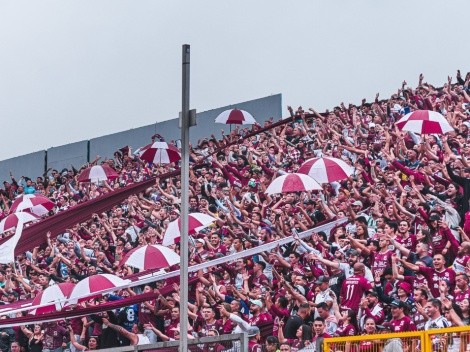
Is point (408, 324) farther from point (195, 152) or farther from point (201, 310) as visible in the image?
point (195, 152)

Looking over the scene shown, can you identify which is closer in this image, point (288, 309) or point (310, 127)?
point (288, 309)

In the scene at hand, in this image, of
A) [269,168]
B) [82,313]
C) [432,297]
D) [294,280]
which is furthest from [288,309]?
[269,168]

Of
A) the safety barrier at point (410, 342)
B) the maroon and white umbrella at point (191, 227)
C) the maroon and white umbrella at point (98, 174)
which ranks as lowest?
the safety barrier at point (410, 342)

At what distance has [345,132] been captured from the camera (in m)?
30.2

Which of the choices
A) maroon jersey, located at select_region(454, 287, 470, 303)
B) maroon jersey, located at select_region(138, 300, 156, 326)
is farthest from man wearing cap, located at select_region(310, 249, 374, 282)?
maroon jersey, located at select_region(138, 300, 156, 326)

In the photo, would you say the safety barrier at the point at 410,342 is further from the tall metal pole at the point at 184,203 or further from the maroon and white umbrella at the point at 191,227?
the maroon and white umbrella at the point at 191,227

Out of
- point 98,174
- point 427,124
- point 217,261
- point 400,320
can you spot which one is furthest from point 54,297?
point 98,174

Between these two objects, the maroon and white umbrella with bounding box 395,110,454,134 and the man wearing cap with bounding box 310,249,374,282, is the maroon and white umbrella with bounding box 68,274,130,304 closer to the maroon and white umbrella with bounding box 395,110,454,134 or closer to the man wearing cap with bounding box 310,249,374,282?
the man wearing cap with bounding box 310,249,374,282

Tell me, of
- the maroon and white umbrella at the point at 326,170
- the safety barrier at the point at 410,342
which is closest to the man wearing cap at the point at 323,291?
the safety barrier at the point at 410,342

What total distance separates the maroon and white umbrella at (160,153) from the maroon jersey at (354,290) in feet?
54.1

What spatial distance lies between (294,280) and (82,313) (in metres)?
3.88

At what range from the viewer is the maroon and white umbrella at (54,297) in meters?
22.6

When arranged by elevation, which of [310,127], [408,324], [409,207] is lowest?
[408,324]

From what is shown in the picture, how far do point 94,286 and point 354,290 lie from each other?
5518mm
